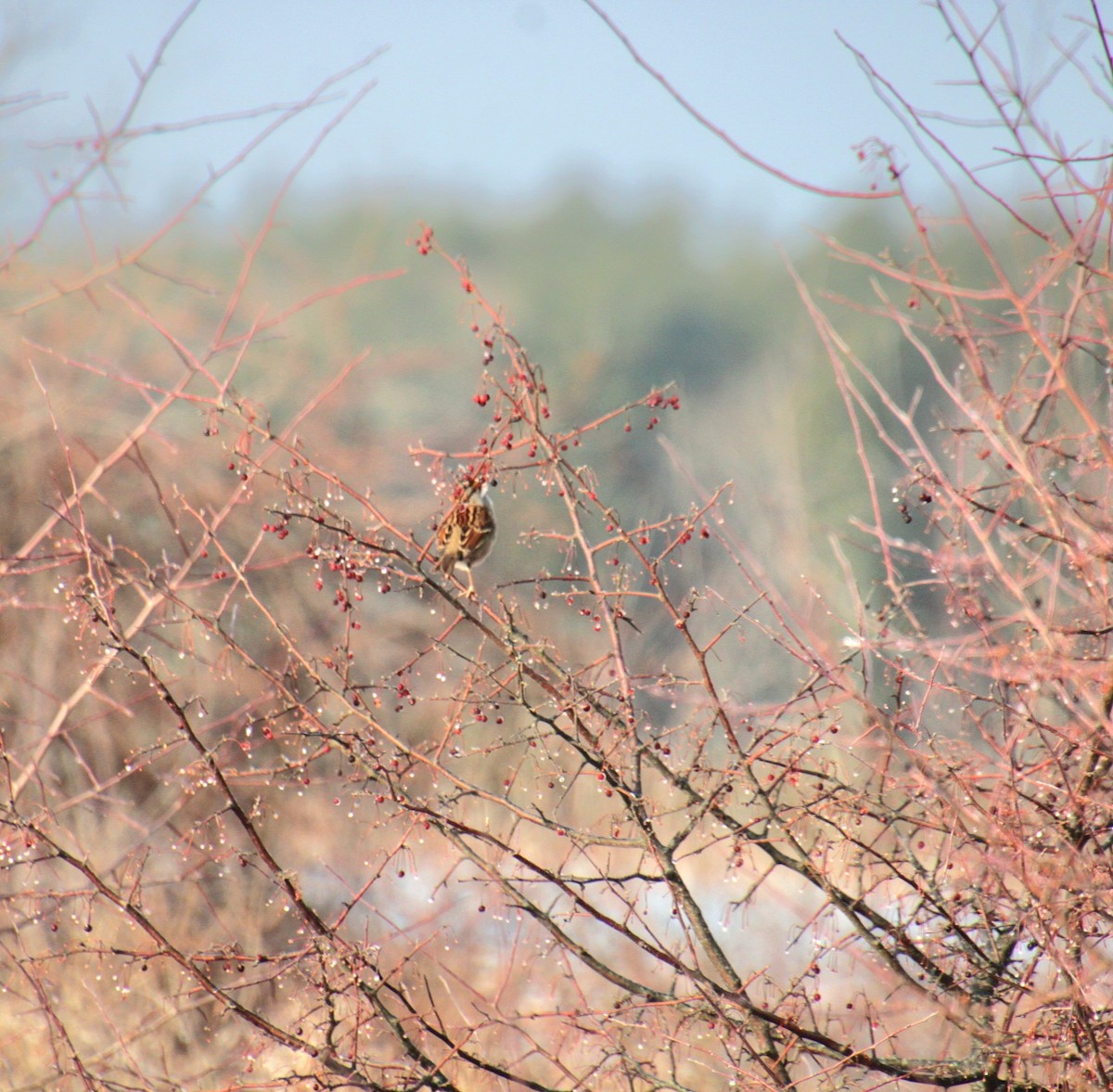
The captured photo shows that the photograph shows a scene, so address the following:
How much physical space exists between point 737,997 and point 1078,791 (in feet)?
2.36

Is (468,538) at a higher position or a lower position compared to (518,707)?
higher

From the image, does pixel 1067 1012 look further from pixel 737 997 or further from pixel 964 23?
pixel 964 23

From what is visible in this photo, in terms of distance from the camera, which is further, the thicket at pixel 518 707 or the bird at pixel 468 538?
the bird at pixel 468 538

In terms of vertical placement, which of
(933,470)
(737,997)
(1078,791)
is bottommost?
(737,997)

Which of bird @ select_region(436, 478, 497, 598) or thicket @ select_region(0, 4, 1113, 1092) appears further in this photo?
bird @ select_region(436, 478, 497, 598)

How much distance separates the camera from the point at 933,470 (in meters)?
2.13

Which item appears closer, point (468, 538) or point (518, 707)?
point (518, 707)

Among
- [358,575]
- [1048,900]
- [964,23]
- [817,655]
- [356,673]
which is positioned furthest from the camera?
[356,673]

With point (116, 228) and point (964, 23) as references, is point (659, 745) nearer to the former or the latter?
point (964, 23)

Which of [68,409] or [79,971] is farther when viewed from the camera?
[68,409]

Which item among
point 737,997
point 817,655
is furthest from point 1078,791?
point 737,997

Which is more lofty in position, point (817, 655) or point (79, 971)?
point (79, 971)

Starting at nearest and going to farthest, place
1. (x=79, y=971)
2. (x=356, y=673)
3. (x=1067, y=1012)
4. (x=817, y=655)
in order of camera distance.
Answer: (x=1067, y=1012), (x=817, y=655), (x=79, y=971), (x=356, y=673)

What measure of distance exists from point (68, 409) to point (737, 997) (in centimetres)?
475
